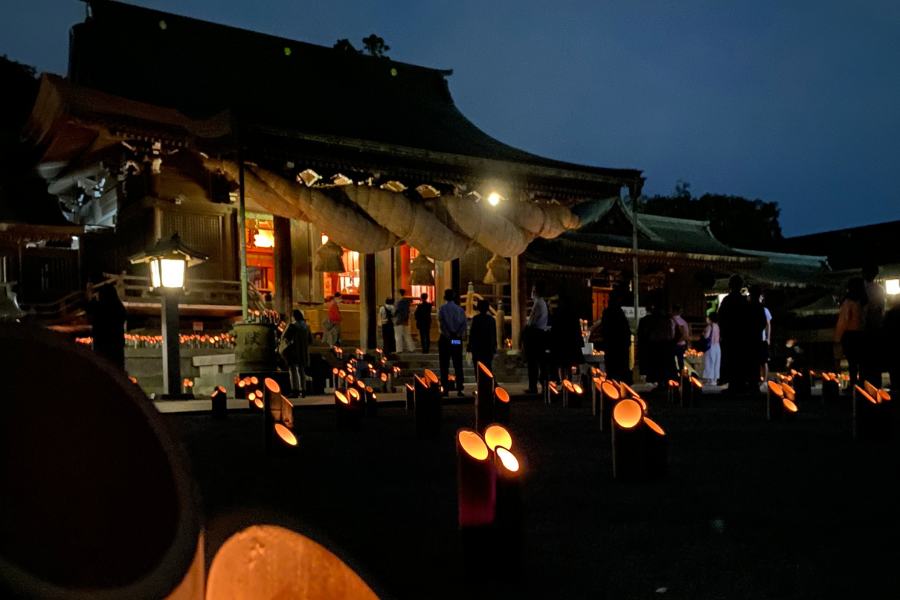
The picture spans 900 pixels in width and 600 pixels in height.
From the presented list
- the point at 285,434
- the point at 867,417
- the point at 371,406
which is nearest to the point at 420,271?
the point at 371,406

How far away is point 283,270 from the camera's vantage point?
52.6 feet

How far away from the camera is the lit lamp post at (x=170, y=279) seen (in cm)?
1135

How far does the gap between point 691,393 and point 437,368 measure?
23.2 ft

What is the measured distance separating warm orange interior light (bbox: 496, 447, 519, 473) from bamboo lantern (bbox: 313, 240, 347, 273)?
16827mm

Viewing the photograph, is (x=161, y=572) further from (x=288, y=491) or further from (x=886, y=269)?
(x=886, y=269)

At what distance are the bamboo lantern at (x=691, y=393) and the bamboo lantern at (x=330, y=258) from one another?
1118 centimetres

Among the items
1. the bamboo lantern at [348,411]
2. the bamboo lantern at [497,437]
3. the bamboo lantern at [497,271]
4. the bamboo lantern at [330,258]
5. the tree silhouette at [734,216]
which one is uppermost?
the tree silhouette at [734,216]

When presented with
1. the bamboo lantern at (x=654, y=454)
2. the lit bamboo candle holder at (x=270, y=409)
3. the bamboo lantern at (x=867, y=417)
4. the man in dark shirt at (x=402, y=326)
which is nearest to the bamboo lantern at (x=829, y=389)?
the bamboo lantern at (x=867, y=417)

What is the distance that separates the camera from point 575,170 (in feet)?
57.9

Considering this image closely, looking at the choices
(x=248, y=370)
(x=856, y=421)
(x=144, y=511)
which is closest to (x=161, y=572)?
(x=144, y=511)

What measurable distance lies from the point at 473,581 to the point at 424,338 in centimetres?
1495

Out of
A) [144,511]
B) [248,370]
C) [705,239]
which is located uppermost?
[705,239]

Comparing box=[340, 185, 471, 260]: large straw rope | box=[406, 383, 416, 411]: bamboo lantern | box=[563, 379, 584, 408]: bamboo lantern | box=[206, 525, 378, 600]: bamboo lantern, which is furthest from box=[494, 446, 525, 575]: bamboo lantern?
box=[340, 185, 471, 260]: large straw rope

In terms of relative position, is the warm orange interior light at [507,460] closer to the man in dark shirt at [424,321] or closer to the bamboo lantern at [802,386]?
the bamboo lantern at [802,386]
